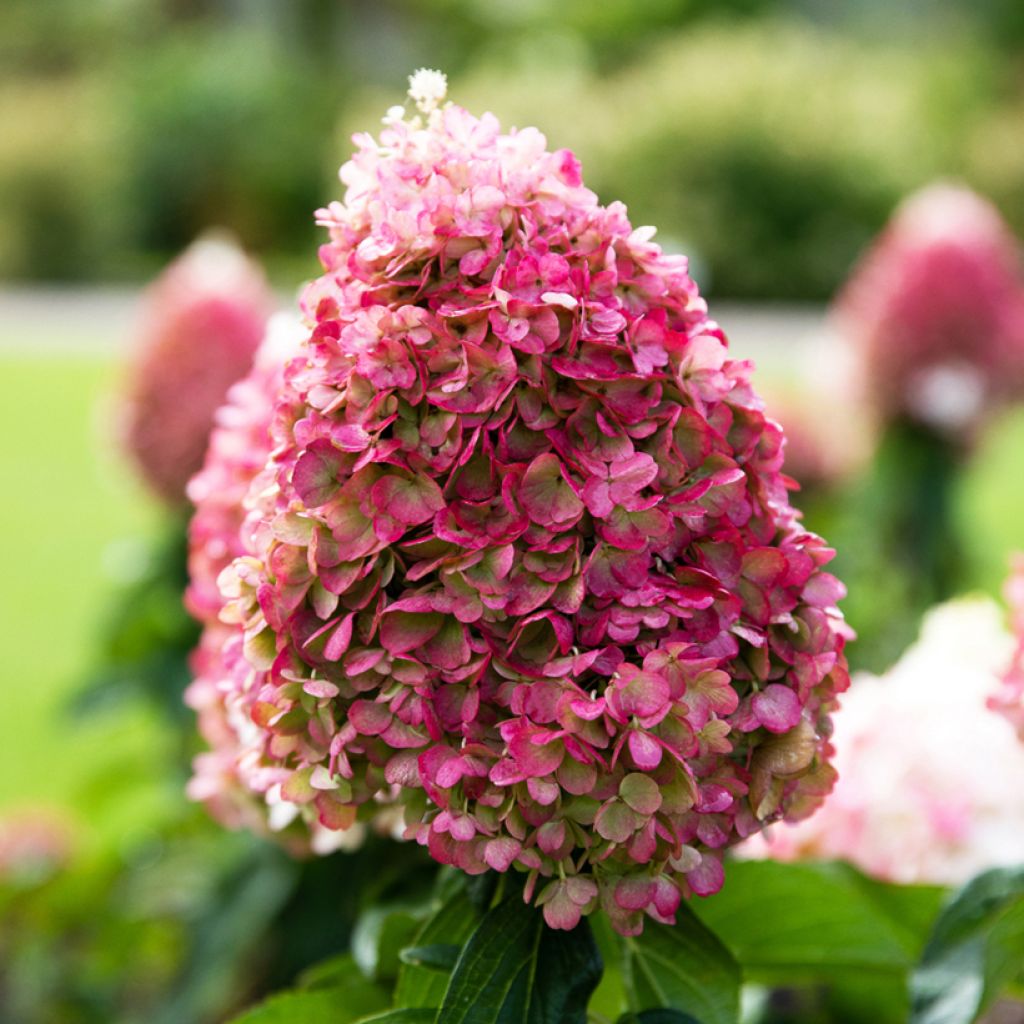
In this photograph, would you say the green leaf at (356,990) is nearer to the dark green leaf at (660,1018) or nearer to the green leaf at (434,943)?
the green leaf at (434,943)

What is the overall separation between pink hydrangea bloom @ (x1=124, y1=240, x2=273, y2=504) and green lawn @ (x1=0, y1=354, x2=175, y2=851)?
0.52ft

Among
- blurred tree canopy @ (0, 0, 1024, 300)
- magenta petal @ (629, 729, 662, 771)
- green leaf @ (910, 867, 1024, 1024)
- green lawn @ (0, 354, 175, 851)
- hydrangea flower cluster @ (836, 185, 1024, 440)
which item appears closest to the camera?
magenta petal @ (629, 729, 662, 771)

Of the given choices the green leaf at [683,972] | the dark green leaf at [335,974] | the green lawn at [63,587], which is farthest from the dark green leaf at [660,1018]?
the green lawn at [63,587]

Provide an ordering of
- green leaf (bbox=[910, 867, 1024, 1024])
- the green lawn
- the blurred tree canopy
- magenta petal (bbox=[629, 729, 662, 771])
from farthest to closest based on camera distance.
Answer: the blurred tree canopy, the green lawn, green leaf (bbox=[910, 867, 1024, 1024]), magenta petal (bbox=[629, 729, 662, 771])

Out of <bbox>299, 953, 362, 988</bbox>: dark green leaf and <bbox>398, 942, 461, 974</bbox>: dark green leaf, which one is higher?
<bbox>299, 953, 362, 988</bbox>: dark green leaf

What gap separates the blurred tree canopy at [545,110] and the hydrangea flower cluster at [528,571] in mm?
9607

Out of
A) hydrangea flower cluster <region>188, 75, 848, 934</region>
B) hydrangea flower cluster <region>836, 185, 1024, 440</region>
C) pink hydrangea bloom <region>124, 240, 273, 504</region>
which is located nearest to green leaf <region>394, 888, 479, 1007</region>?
hydrangea flower cluster <region>188, 75, 848, 934</region>

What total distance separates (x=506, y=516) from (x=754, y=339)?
9621 millimetres

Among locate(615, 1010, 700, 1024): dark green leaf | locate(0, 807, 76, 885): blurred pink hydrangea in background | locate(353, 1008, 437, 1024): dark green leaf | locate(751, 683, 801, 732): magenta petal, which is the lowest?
locate(615, 1010, 700, 1024): dark green leaf

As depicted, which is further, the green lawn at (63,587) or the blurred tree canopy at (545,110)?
the blurred tree canopy at (545,110)

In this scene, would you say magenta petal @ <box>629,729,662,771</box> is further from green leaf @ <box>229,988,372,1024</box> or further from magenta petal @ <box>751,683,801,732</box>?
green leaf @ <box>229,988,372,1024</box>

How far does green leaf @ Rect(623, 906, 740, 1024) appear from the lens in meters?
0.98

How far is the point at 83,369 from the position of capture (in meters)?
9.31

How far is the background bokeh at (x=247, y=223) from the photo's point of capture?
7.55ft
